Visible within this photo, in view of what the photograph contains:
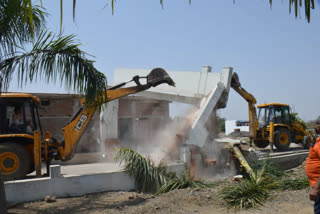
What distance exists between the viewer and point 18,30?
646 cm

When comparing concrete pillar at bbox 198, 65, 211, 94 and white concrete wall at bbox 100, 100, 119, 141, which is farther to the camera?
white concrete wall at bbox 100, 100, 119, 141

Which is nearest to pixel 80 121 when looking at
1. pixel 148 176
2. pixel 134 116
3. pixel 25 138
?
pixel 25 138

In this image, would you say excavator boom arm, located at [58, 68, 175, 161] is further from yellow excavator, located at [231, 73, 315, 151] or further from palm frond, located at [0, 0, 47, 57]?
yellow excavator, located at [231, 73, 315, 151]

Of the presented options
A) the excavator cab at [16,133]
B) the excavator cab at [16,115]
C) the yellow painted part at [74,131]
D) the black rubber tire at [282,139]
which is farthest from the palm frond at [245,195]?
the black rubber tire at [282,139]

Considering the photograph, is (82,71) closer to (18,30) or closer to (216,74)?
(18,30)

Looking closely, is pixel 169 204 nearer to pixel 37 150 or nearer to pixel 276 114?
pixel 37 150

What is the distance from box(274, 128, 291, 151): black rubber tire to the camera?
16.5 meters

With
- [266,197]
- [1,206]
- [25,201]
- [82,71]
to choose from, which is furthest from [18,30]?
[266,197]

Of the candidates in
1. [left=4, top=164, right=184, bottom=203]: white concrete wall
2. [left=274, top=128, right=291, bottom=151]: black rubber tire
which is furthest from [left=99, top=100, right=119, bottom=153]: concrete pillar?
[left=274, top=128, right=291, bottom=151]: black rubber tire

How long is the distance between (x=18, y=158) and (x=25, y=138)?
0.63m

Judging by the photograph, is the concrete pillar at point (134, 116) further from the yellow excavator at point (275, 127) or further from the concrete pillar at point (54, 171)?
the concrete pillar at point (54, 171)

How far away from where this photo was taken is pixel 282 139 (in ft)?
55.1

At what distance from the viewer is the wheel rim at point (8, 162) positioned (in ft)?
26.3

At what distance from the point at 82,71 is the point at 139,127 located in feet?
34.3
